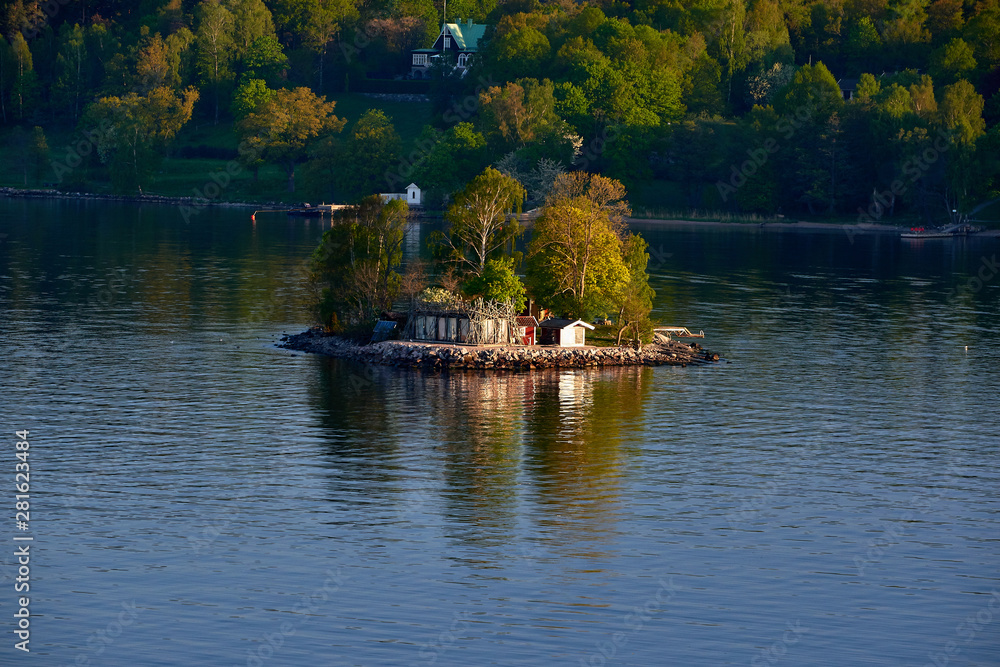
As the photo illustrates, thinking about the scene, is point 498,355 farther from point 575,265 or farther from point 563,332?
point 575,265

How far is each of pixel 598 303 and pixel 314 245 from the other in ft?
300

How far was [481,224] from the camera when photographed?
331ft

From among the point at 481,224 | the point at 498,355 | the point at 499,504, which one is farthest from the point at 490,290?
the point at 499,504

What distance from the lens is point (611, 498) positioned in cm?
6197

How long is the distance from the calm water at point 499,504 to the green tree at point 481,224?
13571 mm

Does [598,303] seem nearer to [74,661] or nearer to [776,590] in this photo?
[776,590]

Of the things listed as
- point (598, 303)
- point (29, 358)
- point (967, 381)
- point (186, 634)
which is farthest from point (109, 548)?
point (967, 381)

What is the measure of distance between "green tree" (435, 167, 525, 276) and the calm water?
13.6 metres

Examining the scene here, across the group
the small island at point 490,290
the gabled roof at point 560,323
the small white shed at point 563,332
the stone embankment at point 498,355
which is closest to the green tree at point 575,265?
the small island at point 490,290

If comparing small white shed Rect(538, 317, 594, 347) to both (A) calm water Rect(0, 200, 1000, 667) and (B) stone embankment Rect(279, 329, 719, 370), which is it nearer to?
(B) stone embankment Rect(279, 329, 719, 370)

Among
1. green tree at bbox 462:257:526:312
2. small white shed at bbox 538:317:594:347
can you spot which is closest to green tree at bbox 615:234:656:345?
small white shed at bbox 538:317:594:347

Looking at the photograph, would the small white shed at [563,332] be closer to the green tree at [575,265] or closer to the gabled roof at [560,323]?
the gabled roof at [560,323]

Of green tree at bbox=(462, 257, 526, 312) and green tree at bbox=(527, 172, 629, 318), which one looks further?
green tree at bbox=(527, 172, 629, 318)

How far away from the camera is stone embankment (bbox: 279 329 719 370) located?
92.4 metres
